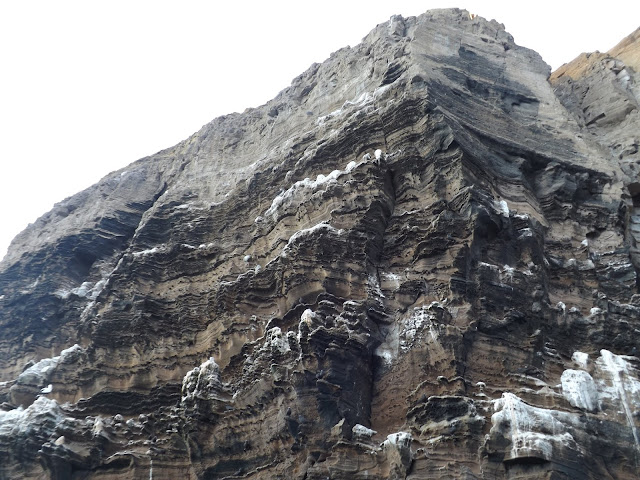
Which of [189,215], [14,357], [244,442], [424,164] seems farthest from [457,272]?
[14,357]

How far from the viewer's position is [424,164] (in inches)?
817

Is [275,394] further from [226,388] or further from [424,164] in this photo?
[424,164]

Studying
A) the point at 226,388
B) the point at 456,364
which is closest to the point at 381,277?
the point at 456,364

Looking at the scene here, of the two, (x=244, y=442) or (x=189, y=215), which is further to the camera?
(x=189, y=215)

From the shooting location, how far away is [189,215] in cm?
2736

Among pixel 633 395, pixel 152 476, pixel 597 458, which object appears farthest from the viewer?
pixel 152 476

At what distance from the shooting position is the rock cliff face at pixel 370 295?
52.6ft

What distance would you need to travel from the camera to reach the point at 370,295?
18406 millimetres

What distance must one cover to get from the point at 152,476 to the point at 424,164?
38.2ft

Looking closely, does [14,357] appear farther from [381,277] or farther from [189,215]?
[381,277]

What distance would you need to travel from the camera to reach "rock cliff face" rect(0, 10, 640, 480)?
16.0 metres

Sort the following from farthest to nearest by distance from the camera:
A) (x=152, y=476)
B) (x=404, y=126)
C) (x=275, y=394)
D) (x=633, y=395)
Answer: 1. (x=404, y=126)
2. (x=152, y=476)
3. (x=275, y=394)
4. (x=633, y=395)

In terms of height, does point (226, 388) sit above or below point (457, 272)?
below

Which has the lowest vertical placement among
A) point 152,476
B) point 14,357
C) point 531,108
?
point 152,476
